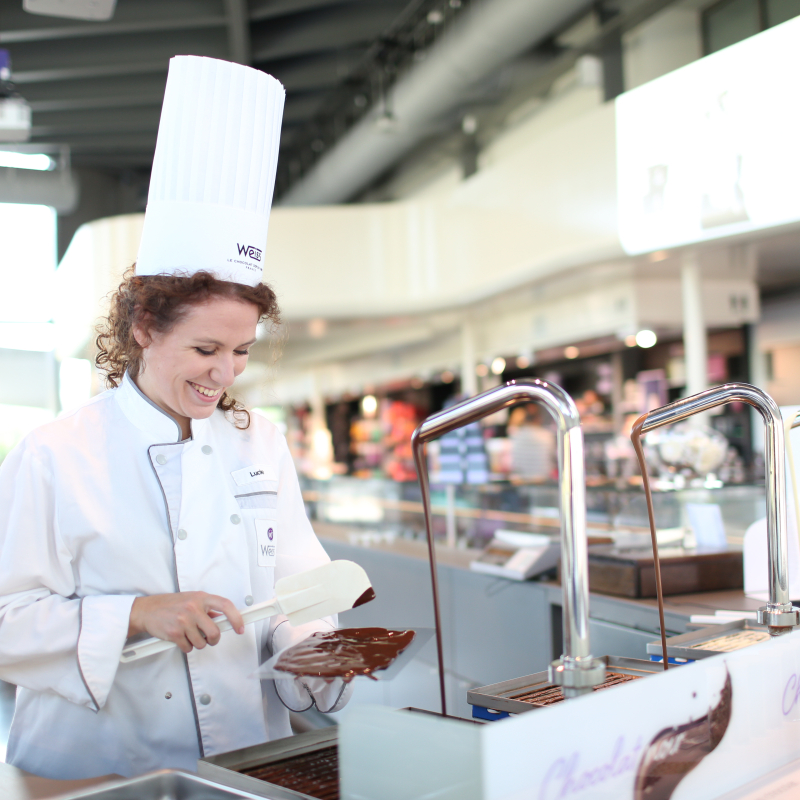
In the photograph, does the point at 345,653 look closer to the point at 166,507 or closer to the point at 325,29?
the point at 166,507

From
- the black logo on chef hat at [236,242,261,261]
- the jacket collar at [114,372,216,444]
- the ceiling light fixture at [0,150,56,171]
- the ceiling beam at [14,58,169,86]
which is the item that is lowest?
the jacket collar at [114,372,216,444]

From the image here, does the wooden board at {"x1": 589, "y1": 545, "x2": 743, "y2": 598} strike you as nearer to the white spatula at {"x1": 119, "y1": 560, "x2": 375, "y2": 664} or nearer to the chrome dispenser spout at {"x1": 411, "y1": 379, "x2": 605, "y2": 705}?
the white spatula at {"x1": 119, "y1": 560, "x2": 375, "y2": 664}

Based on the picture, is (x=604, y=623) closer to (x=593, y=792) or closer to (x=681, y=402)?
(x=681, y=402)

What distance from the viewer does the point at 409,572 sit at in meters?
3.17

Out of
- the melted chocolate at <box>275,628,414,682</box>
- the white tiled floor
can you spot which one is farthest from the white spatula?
the white tiled floor

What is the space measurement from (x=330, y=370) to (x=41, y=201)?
5.37 meters

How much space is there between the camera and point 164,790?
0.94 metres

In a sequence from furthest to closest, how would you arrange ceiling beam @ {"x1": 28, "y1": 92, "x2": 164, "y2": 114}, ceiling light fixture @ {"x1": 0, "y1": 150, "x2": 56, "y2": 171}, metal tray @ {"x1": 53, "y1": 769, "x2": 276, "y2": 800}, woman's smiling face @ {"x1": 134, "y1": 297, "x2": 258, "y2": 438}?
ceiling light fixture @ {"x1": 0, "y1": 150, "x2": 56, "y2": 171}
ceiling beam @ {"x1": 28, "y1": 92, "x2": 164, "y2": 114}
woman's smiling face @ {"x1": 134, "y1": 297, "x2": 258, "y2": 438}
metal tray @ {"x1": 53, "y1": 769, "x2": 276, "y2": 800}

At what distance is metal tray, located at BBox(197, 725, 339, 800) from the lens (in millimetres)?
913

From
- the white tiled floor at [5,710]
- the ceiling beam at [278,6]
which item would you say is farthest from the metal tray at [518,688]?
the ceiling beam at [278,6]

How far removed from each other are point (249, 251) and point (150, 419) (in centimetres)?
32

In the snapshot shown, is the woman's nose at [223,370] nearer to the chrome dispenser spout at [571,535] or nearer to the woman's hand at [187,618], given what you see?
the woman's hand at [187,618]

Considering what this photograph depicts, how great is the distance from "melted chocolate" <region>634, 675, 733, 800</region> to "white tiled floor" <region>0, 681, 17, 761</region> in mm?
3103

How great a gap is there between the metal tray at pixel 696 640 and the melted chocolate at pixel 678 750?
35 centimetres
